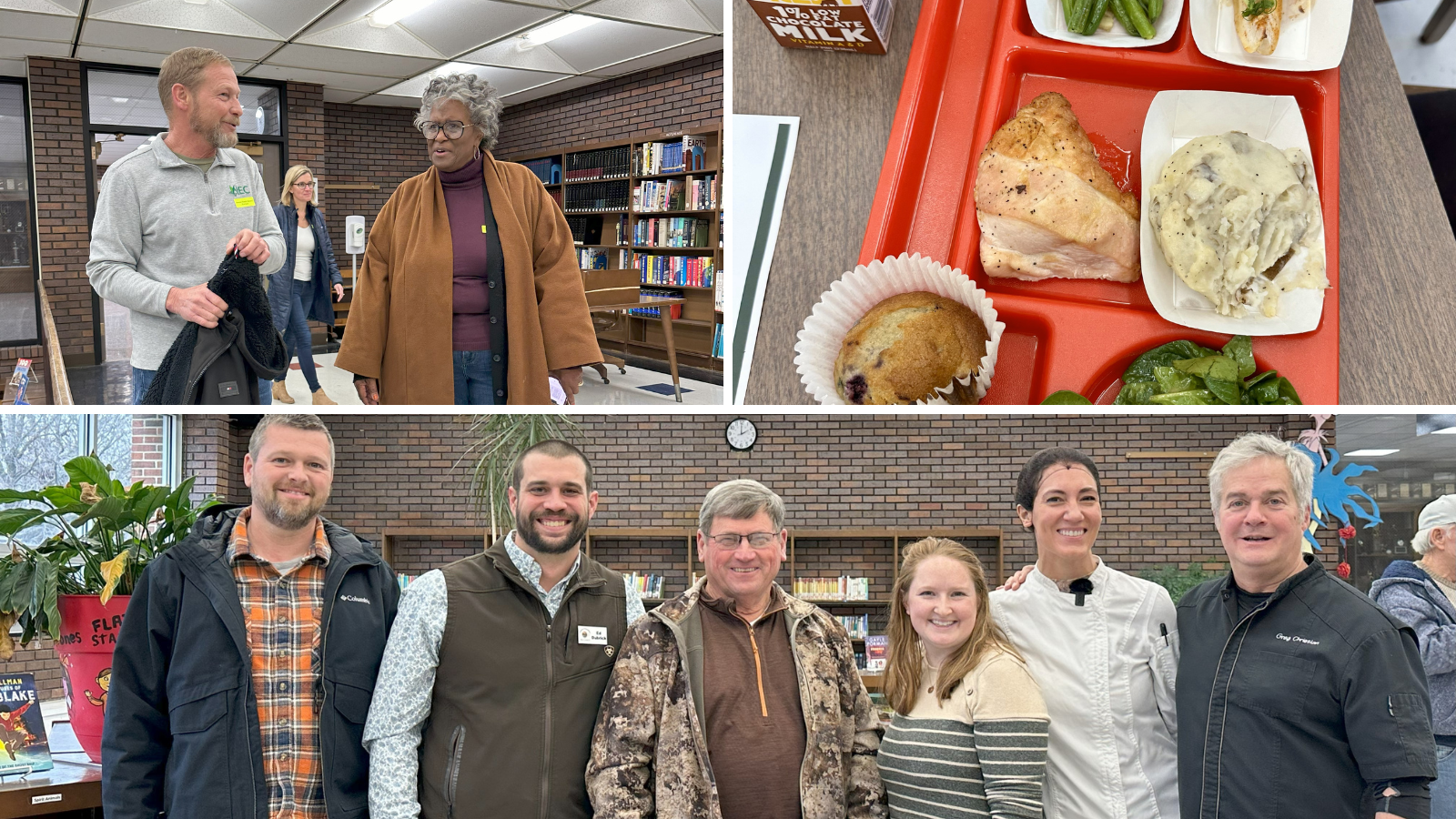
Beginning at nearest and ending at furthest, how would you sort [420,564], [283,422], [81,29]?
1. [283,422]
2. [81,29]
3. [420,564]

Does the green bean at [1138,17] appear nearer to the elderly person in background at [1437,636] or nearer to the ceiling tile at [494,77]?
the elderly person in background at [1437,636]

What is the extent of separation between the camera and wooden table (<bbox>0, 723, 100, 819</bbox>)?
2113mm

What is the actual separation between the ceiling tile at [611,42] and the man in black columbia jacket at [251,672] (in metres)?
6.35

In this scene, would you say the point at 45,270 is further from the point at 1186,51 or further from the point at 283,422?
the point at 1186,51

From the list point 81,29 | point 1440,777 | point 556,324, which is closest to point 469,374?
point 556,324

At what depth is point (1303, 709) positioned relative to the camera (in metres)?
1.68

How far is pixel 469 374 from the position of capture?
110 inches

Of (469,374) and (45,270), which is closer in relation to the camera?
(469,374)

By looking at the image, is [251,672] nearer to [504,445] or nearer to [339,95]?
[504,445]

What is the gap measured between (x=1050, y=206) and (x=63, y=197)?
10156 mm

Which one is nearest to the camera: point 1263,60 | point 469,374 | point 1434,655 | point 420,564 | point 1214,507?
point 1214,507

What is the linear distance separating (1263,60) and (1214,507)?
1.08 meters

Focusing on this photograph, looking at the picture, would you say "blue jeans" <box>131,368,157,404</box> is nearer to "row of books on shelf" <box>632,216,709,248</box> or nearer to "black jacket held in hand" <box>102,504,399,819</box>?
"black jacket held in hand" <box>102,504,399,819</box>

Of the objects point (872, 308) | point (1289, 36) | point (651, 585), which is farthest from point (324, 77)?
point (1289, 36)
